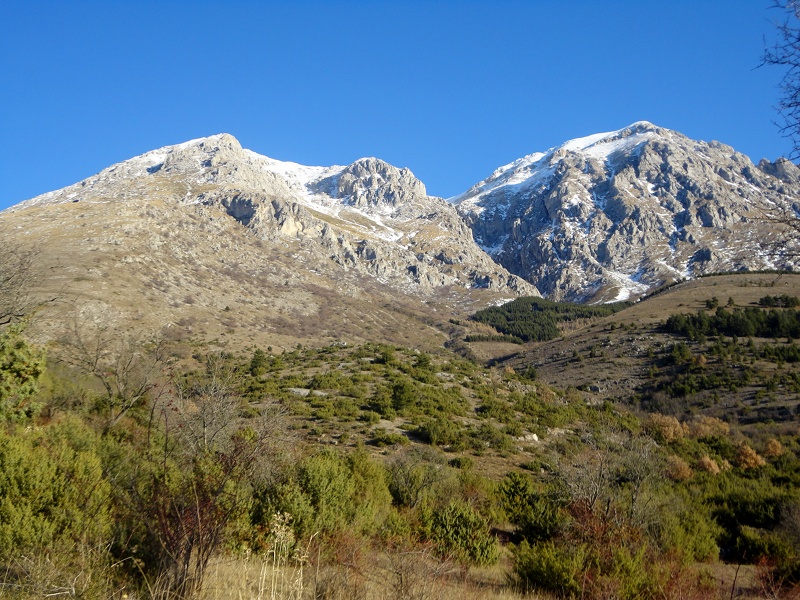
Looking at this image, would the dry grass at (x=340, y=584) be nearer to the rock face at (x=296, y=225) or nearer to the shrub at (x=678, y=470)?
the shrub at (x=678, y=470)

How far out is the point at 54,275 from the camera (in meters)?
59.4

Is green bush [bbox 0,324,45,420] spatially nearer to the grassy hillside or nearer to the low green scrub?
the grassy hillside

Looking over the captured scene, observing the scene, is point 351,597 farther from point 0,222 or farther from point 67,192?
point 67,192

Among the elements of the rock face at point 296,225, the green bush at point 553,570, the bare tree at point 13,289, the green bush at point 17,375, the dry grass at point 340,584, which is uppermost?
the rock face at point 296,225

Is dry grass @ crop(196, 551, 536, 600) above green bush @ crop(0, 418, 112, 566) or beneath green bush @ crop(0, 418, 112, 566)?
beneath

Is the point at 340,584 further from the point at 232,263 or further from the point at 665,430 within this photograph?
the point at 232,263

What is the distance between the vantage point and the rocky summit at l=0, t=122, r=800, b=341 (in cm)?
7212

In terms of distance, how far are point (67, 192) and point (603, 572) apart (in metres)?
205

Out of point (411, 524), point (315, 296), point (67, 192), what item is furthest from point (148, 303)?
point (67, 192)

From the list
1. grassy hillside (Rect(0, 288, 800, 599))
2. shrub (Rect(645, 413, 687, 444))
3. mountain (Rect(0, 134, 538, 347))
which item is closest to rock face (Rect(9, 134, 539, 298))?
mountain (Rect(0, 134, 538, 347))

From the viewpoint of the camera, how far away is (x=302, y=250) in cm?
12850

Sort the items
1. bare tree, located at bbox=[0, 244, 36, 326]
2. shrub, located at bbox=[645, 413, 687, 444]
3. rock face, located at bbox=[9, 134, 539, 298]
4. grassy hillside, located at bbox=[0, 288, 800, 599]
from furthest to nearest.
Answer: rock face, located at bbox=[9, 134, 539, 298] → shrub, located at bbox=[645, 413, 687, 444] → bare tree, located at bbox=[0, 244, 36, 326] → grassy hillside, located at bbox=[0, 288, 800, 599]

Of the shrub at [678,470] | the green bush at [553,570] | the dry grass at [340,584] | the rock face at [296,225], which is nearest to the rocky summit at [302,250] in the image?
the rock face at [296,225]

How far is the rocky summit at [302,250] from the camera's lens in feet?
237
